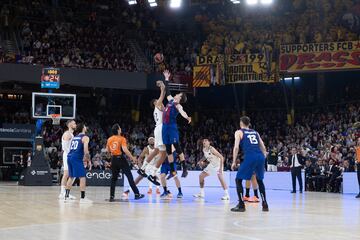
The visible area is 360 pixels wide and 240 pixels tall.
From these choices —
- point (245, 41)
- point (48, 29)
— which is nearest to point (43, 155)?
point (48, 29)

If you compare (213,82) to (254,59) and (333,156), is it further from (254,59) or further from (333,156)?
(333,156)

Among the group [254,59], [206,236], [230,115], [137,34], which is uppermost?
[137,34]

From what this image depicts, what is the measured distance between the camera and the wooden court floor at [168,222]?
9.52 metres

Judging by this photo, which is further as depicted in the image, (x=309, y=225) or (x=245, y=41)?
(x=245, y=41)

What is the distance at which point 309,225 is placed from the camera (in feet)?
37.0

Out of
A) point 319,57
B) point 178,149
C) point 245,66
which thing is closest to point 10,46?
point 245,66

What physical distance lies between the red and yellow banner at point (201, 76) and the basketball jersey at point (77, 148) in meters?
20.0

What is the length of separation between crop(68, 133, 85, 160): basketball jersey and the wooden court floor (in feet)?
4.88

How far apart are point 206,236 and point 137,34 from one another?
32.3 meters

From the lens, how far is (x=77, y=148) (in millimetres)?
16578

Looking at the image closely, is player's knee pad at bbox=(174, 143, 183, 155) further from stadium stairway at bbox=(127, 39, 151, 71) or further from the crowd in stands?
stadium stairway at bbox=(127, 39, 151, 71)

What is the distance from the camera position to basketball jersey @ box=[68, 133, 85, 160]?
16562 mm

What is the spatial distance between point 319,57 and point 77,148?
798 inches

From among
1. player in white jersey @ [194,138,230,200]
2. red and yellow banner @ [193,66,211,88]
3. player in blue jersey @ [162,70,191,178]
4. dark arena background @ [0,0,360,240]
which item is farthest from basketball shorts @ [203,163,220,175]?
red and yellow banner @ [193,66,211,88]
